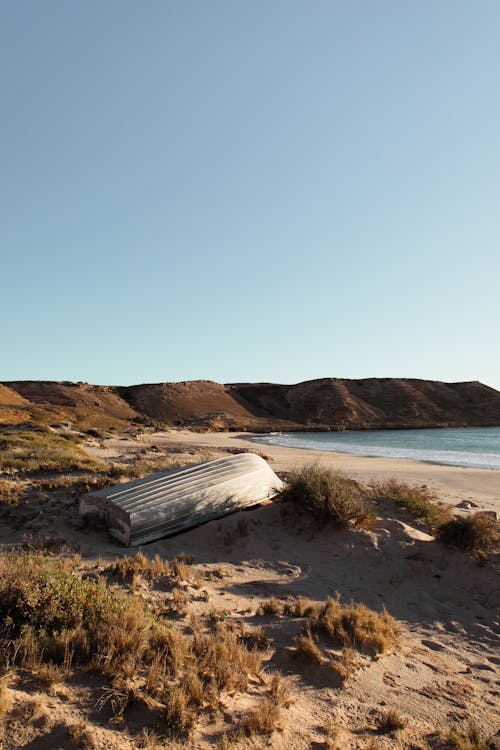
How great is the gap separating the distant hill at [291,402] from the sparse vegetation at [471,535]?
2072 inches

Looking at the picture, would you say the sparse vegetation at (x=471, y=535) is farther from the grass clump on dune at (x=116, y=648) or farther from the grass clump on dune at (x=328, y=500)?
the grass clump on dune at (x=116, y=648)

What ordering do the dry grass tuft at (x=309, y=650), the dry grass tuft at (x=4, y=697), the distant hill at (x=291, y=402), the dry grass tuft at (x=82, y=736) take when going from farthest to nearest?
the distant hill at (x=291, y=402), the dry grass tuft at (x=309, y=650), the dry grass tuft at (x=4, y=697), the dry grass tuft at (x=82, y=736)

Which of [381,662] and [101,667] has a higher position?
[101,667]

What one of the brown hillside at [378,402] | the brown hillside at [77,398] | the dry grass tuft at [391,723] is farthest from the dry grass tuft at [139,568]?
the brown hillside at [378,402]

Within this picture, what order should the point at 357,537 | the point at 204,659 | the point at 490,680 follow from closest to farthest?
the point at 204,659
the point at 490,680
the point at 357,537

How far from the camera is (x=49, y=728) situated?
3.21 metres

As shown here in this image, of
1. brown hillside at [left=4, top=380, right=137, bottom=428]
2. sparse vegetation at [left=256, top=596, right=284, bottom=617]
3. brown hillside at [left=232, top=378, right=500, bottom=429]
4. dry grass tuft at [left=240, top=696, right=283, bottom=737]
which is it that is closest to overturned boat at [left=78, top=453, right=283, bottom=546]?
sparse vegetation at [left=256, top=596, right=284, bottom=617]

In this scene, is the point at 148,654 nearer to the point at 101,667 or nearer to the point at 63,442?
the point at 101,667

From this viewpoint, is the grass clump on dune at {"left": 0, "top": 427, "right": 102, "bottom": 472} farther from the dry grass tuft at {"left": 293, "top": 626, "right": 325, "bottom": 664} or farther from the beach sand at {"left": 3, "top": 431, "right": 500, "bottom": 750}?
the dry grass tuft at {"left": 293, "top": 626, "right": 325, "bottom": 664}

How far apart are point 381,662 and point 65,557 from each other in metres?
4.87

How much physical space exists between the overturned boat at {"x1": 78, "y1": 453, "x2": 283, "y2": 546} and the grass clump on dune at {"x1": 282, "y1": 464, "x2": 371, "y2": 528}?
0.90 meters

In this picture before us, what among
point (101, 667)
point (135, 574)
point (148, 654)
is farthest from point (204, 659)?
point (135, 574)

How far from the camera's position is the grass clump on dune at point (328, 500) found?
9305 mm

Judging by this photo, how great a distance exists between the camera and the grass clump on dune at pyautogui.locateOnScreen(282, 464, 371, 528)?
366 inches
